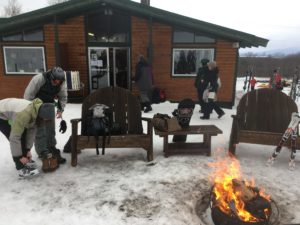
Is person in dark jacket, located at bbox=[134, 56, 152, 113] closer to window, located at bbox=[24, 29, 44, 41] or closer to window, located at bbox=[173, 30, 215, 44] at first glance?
window, located at bbox=[173, 30, 215, 44]

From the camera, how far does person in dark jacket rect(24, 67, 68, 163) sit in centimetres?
505

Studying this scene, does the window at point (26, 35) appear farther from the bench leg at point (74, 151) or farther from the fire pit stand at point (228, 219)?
the fire pit stand at point (228, 219)

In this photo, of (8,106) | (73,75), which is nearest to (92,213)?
(8,106)

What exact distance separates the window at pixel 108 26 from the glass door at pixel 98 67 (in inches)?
18.8

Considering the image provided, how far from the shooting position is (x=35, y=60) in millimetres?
12055

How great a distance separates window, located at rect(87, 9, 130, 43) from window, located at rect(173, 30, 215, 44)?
205cm

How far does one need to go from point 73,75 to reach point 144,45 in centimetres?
319

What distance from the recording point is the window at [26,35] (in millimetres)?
11602

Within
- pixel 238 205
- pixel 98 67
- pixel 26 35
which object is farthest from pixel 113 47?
pixel 238 205

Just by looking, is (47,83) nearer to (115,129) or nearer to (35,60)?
(115,129)

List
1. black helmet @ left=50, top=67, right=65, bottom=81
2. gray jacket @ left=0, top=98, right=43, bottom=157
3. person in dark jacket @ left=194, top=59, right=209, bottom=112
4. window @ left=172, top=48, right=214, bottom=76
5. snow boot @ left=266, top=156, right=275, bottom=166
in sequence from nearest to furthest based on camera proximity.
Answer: gray jacket @ left=0, top=98, right=43, bottom=157 → black helmet @ left=50, top=67, right=65, bottom=81 → snow boot @ left=266, top=156, right=275, bottom=166 → person in dark jacket @ left=194, top=59, right=209, bottom=112 → window @ left=172, top=48, right=214, bottom=76

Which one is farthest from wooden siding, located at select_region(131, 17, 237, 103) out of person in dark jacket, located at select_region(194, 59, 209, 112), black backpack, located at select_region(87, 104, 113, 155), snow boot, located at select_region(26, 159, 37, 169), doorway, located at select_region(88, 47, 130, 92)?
snow boot, located at select_region(26, 159, 37, 169)

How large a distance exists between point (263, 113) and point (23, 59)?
10.1m

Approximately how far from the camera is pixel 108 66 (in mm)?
12305
